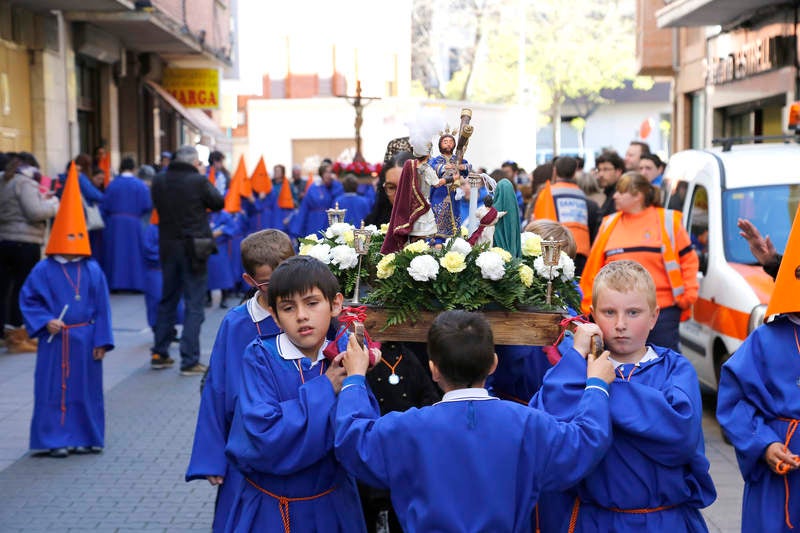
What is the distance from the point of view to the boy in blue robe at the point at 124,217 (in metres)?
17.4

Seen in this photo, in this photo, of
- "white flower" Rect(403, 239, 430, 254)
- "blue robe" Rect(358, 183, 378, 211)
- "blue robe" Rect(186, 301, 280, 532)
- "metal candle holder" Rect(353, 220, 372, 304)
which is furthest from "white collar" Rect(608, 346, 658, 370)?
"blue robe" Rect(358, 183, 378, 211)

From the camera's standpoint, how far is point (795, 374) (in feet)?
14.5

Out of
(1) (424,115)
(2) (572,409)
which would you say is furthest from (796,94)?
(2) (572,409)

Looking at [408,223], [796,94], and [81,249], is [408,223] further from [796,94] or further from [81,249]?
[796,94]

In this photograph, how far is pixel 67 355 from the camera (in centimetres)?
820

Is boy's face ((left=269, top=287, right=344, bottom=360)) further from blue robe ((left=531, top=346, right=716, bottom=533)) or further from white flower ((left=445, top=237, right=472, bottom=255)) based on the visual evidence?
white flower ((left=445, top=237, right=472, bottom=255))

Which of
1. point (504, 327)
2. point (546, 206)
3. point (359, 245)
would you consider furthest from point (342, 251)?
point (546, 206)

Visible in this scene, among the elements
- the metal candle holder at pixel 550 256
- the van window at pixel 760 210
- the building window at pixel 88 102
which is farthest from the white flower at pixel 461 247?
the building window at pixel 88 102

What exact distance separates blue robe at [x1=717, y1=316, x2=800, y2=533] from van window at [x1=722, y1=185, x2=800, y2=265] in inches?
181

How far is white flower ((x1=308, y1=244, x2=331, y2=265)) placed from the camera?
5.24m

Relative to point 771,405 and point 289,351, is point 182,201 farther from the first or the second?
point 771,405

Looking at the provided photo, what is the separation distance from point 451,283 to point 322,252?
0.76m

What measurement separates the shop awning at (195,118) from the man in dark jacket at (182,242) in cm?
1356

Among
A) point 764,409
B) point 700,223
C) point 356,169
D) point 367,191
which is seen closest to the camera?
point 764,409
